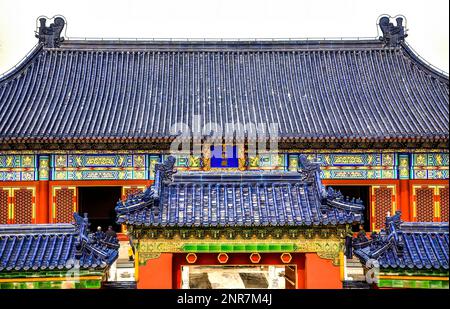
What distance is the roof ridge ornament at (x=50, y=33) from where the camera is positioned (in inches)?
544

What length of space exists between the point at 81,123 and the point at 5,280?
668 cm

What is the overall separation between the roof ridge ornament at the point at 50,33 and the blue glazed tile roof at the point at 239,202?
9.20 m

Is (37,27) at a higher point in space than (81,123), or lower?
higher

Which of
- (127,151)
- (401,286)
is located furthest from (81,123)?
(401,286)

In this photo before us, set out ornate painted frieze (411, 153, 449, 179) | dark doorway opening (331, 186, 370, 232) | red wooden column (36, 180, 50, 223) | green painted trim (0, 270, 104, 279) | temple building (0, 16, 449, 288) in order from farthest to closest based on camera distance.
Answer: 1. dark doorway opening (331, 186, 370, 232)
2. ornate painted frieze (411, 153, 449, 179)
3. red wooden column (36, 180, 50, 223)
4. temple building (0, 16, 449, 288)
5. green painted trim (0, 270, 104, 279)

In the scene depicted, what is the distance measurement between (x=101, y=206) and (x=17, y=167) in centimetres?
251

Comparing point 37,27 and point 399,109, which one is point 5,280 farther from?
point 37,27

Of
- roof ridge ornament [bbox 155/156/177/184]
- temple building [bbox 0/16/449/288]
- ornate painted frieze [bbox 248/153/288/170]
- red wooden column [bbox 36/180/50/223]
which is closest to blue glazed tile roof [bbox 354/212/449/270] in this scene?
roof ridge ornament [bbox 155/156/177/184]

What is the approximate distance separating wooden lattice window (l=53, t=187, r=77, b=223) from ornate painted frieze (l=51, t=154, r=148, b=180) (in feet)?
0.95

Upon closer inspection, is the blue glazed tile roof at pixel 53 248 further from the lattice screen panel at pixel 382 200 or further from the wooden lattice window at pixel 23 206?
the lattice screen panel at pixel 382 200

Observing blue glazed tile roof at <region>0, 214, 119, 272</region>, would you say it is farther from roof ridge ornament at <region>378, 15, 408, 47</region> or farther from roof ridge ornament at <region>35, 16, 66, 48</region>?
roof ridge ornament at <region>378, 15, 408, 47</region>

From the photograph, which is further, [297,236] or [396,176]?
[396,176]

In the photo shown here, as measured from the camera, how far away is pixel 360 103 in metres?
12.3

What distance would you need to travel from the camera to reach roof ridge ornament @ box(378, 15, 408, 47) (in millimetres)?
13969
